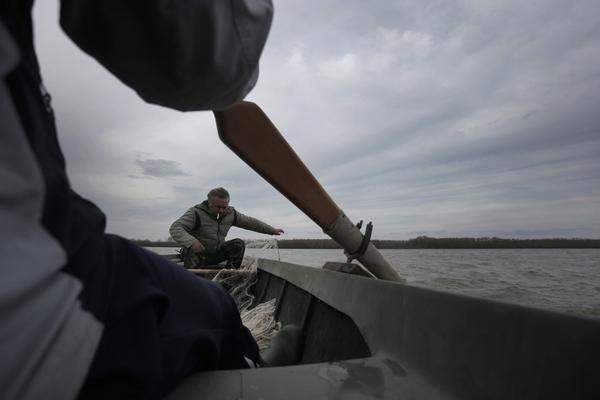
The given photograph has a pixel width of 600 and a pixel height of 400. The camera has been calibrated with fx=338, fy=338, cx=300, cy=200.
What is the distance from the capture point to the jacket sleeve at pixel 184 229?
12.7 feet

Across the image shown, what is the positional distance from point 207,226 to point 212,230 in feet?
0.31

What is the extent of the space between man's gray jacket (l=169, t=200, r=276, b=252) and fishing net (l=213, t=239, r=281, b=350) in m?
0.45

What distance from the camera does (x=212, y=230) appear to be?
439 centimetres

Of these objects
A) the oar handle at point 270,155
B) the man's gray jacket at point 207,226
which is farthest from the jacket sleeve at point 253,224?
the oar handle at point 270,155

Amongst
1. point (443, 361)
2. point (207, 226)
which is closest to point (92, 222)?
point (443, 361)

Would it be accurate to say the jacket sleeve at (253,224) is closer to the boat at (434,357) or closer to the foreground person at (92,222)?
the boat at (434,357)

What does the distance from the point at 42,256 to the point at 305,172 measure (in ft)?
5.97

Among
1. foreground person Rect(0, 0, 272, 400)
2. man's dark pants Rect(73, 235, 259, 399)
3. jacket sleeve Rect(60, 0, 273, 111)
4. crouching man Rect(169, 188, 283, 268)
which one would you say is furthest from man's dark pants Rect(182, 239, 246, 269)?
jacket sleeve Rect(60, 0, 273, 111)

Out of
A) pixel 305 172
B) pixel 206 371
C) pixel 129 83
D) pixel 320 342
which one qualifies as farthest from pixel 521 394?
pixel 305 172

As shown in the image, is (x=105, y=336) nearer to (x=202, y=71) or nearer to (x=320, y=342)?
(x=202, y=71)

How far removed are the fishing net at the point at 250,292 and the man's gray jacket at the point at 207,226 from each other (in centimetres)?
45

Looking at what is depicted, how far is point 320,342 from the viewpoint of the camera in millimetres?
1708

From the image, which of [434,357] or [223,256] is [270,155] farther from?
[223,256]

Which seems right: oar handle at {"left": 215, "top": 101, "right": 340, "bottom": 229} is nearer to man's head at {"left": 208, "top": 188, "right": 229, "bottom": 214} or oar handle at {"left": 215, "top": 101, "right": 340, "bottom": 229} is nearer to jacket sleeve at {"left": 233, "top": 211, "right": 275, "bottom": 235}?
man's head at {"left": 208, "top": 188, "right": 229, "bottom": 214}
